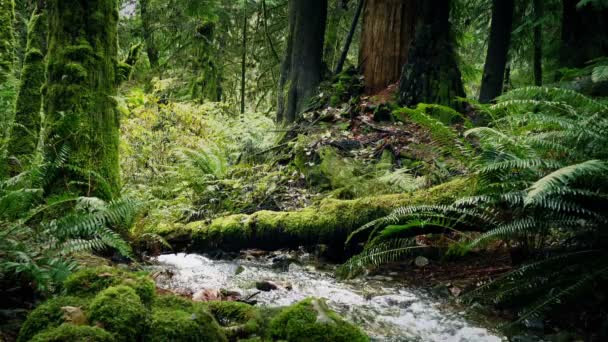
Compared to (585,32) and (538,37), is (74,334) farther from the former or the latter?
(538,37)

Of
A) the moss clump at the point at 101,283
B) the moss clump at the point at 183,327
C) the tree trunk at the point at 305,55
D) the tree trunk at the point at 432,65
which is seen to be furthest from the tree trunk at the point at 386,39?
the moss clump at the point at 183,327

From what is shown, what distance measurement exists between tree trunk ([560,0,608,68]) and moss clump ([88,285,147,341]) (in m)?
8.95

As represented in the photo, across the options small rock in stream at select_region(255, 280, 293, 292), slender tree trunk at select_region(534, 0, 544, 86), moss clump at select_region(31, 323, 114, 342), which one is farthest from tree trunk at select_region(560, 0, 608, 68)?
moss clump at select_region(31, 323, 114, 342)

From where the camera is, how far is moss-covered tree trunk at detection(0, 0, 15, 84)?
20.4ft

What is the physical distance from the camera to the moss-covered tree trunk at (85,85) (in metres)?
3.98

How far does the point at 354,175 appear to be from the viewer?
18.5 ft

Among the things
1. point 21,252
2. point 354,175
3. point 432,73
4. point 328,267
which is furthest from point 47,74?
point 432,73

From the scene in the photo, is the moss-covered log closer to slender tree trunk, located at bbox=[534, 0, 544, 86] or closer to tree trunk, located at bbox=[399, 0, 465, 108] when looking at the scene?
tree trunk, located at bbox=[399, 0, 465, 108]

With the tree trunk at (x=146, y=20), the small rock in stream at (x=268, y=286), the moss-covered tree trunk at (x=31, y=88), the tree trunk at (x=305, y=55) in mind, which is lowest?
the small rock in stream at (x=268, y=286)

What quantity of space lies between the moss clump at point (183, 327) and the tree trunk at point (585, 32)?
28.7 feet

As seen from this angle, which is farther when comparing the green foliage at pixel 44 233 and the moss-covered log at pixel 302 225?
A: the moss-covered log at pixel 302 225

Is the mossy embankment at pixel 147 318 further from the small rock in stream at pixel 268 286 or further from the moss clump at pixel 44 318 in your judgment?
the small rock in stream at pixel 268 286

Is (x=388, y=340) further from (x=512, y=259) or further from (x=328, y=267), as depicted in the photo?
(x=328, y=267)

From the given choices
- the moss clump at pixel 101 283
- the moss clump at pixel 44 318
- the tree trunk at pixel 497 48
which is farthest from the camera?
the tree trunk at pixel 497 48
